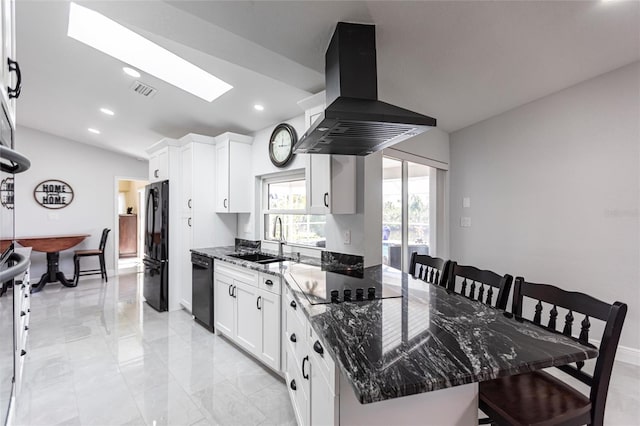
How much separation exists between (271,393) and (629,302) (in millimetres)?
3059

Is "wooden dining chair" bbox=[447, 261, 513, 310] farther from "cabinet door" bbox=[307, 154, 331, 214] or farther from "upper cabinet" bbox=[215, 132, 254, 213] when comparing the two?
"upper cabinet" bbox=[215, 132, 254, 213]

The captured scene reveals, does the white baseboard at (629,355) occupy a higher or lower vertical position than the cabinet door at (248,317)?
lower

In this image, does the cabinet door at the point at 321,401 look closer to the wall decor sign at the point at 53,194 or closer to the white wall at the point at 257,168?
the white wall at the point at 257,168

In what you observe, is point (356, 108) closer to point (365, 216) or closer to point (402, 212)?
point (365, 216)

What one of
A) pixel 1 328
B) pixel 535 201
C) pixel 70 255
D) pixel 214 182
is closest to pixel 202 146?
pixel 214 182

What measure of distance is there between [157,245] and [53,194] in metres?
3.59

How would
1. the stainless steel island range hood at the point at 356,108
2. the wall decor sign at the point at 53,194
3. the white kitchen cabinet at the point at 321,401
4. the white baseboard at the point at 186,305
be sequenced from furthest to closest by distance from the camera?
the wall decor sign at the point at 53,194, the white baseboard at the point at 186,305, the stainless steel island range hood at the point at 356,108, the white kitchen cabinet at the point at 321,401

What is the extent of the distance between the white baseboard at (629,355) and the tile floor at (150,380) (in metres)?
0.08

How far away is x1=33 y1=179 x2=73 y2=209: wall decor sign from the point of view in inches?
226

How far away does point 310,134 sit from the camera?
69.6 inches

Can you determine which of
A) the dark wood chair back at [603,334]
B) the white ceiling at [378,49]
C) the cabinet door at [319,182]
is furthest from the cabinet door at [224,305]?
the dark wood chair back at [603,334]

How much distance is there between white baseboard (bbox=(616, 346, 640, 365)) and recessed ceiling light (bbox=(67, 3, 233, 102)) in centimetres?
435

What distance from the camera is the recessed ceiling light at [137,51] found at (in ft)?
8.61

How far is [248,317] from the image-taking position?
2.70m
